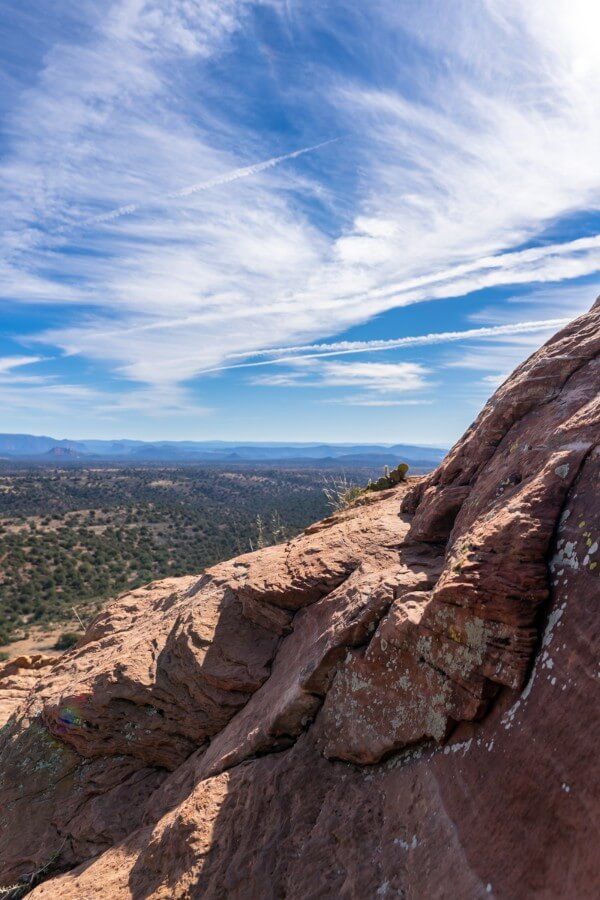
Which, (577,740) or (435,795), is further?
(435,795)

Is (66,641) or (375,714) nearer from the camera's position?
(375,714)

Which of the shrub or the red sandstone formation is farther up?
the red sandstone formation

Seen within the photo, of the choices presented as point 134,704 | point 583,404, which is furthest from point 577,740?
point 134,704

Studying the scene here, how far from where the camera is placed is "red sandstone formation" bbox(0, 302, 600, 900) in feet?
15.5

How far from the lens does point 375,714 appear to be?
6.59 meters

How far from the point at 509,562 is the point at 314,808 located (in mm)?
4189

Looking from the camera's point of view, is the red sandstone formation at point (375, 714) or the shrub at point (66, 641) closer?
the red sandstone formation at point (375, 714)

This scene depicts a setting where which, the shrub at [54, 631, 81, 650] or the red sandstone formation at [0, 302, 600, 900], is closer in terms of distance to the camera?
the red sandstone formation at [0, 302, 600, 900]

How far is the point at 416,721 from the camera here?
20.2ft

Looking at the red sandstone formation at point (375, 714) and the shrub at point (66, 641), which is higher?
the red sandstone formation at point (375, 714)

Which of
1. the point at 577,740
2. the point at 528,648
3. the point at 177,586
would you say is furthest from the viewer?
the point at 177,586

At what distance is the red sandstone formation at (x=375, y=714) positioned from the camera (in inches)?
186

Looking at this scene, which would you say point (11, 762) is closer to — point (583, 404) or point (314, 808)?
point (314, 808)

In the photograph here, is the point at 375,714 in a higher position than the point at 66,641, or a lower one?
higher
